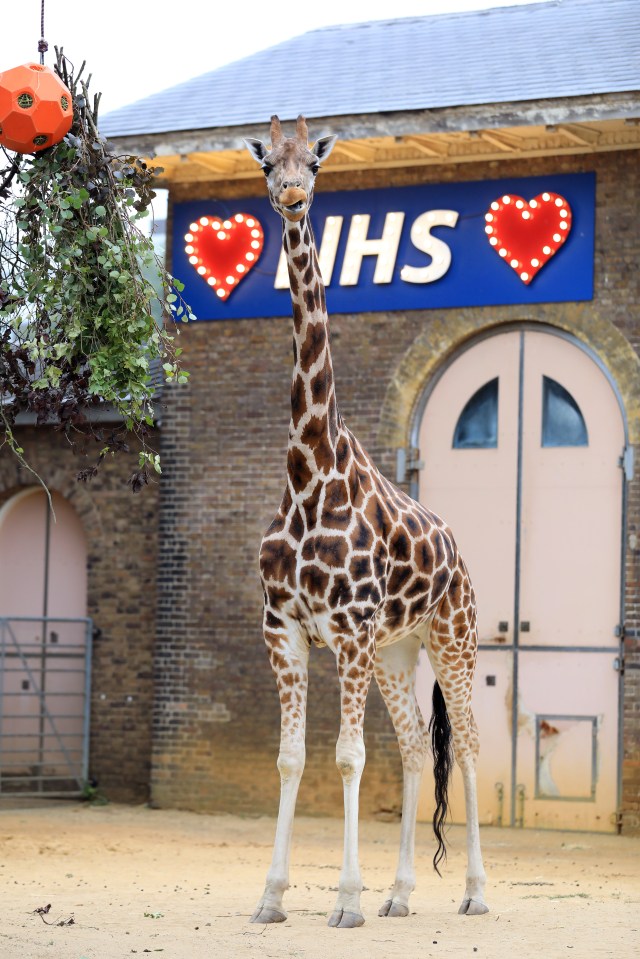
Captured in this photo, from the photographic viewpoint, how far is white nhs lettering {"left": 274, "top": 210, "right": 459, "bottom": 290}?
1261cm

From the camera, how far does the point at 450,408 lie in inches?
499

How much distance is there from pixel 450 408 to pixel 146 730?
166 inches

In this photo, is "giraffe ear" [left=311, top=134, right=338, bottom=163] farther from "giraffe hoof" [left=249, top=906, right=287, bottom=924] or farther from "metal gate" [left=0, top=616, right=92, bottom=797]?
"metal gate" [left=0, top=616, right=92, bottom=797]

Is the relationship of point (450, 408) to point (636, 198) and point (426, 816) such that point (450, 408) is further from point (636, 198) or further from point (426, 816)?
point (426, 816)

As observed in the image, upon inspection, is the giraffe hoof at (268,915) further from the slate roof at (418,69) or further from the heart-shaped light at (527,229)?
the slate roof at (418,69)

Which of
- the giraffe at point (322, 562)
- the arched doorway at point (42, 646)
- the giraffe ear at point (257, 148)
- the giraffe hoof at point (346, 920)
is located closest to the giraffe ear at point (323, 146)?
the giraffe at point (322, 562)

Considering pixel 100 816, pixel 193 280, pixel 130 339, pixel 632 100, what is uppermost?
pixel 632 100

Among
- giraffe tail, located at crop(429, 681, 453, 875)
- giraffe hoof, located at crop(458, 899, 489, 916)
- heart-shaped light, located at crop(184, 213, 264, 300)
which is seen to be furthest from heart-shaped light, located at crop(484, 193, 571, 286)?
giraffe hoof, located at crop(458, 899, 489, 916)

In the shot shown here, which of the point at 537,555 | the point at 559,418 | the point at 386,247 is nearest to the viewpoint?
the point at 537,555

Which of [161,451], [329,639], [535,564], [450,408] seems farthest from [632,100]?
[329,639]

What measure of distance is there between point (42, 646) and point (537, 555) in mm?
4990

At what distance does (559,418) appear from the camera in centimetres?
1241

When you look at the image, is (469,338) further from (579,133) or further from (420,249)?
(579,133)

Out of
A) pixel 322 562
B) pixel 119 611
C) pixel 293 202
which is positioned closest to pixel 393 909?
pixel 322 562
